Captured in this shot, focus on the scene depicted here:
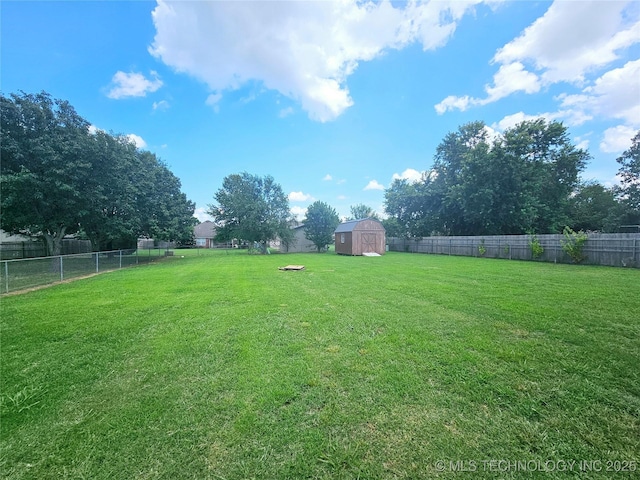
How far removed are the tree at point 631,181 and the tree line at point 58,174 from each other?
3676cm

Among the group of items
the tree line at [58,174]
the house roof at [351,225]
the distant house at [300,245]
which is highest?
the tree line at [58,174]

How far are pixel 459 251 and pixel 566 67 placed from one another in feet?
40.7

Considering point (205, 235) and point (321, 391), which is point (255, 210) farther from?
point (205, 235)

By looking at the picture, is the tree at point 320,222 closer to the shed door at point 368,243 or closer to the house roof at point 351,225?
the house roof at point 351,225

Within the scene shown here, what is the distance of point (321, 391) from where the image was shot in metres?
2.57

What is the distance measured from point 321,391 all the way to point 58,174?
53.6ft

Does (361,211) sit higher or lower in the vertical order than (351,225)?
higher

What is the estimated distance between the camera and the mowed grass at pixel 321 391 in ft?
5.94

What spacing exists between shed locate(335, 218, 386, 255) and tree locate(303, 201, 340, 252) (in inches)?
200

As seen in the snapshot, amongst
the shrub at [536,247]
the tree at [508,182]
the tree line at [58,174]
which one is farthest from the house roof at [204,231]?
the shrub at [536,247]

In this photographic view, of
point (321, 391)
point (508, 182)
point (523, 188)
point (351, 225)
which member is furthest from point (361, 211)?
point (321, 391)

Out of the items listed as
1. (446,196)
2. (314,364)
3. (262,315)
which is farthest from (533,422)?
(446,196)

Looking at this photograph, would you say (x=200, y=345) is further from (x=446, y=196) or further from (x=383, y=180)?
(x=383, y=180)

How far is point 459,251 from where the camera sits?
2086cm
